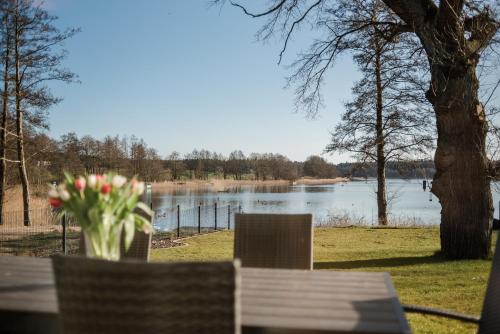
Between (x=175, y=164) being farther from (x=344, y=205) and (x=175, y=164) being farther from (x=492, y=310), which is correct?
(x=492, y=310)

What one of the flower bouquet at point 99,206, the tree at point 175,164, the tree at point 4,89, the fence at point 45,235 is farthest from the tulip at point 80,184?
the tree at point 175,164

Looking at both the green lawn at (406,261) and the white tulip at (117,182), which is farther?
the green lawn at (406,261)

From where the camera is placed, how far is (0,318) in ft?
5.58

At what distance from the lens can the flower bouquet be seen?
5.53 ft

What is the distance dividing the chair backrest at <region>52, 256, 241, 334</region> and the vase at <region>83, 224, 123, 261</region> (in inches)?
20.5

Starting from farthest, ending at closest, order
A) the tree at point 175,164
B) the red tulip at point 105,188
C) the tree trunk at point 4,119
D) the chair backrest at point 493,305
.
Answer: the tree at point 175,164
the tree trunk at point 4,119
the chair backrest at point 493,305
the red tulip at point 105,188

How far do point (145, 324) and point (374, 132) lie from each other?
1649cm

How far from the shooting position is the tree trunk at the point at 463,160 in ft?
21.2

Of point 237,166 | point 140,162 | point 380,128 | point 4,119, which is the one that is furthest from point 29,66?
point 237,166

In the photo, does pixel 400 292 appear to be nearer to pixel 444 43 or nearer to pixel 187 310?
pixel 444 43

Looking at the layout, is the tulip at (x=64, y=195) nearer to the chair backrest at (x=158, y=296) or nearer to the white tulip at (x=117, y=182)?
the white tulip at (x=117, y=182)

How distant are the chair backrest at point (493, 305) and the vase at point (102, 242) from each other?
1585 mm

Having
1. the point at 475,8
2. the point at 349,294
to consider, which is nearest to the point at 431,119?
the point at 475,8

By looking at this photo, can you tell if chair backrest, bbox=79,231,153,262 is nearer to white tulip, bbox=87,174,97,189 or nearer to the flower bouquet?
the flower bouquet
